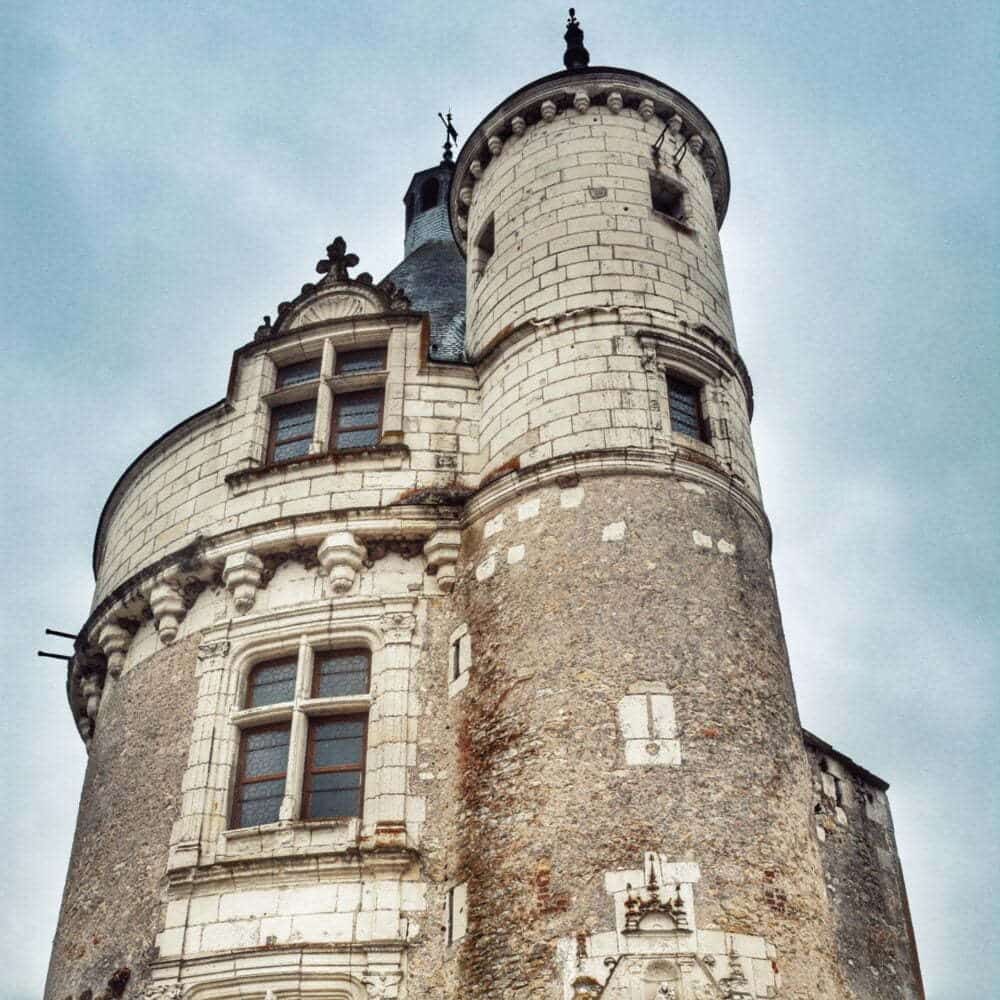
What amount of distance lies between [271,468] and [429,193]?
48.5 ft

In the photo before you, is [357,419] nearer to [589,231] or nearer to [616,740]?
[589,231]

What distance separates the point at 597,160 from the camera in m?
15.4

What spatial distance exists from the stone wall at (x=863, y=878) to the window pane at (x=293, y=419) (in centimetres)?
674

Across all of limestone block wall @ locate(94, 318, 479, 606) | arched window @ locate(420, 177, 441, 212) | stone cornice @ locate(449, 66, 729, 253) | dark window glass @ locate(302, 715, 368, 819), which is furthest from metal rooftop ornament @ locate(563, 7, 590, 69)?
dark window glass @ locate(302, 715, 368, 819)

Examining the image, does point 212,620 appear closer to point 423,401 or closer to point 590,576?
point 423,401

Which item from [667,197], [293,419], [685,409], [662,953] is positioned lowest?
[662,953]

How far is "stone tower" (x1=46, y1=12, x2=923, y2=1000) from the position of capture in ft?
33.5

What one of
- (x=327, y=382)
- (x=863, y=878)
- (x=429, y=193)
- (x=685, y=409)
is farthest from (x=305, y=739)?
(x=429, y=193)

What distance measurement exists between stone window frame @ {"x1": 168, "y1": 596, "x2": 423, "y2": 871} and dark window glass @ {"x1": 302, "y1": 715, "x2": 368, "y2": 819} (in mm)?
212

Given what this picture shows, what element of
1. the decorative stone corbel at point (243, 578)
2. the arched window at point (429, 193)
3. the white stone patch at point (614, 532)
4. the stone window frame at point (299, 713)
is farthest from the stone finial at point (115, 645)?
the arched window at point (429, 193)

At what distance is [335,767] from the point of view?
1209cm

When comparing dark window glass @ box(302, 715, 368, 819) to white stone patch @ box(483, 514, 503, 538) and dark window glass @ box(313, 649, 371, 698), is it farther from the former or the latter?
white stone patch @ box(483, 514, 503, 538)

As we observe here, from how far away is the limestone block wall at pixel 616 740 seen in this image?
32.4 feet

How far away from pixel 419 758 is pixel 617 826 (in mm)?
2336
